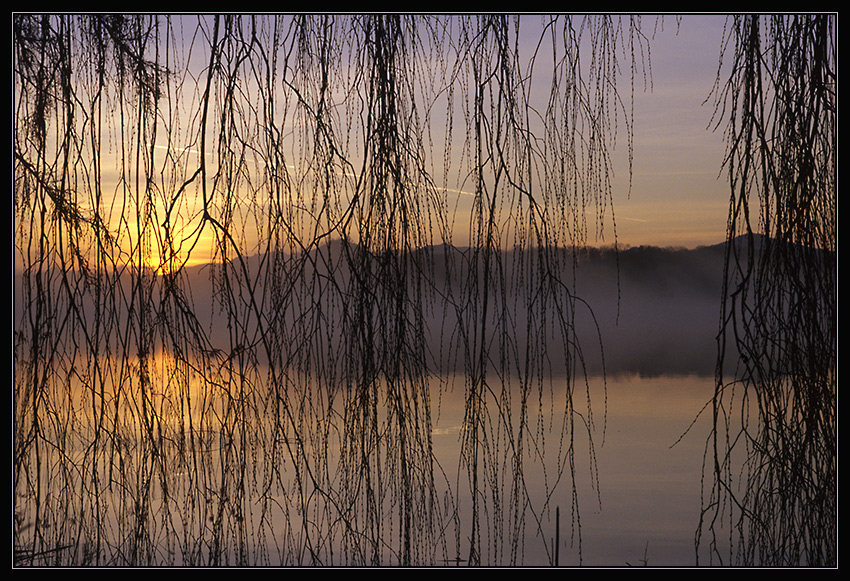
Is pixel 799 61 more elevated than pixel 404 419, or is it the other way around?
pixel 799 61

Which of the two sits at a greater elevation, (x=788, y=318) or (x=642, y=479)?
(x=788, y=318)

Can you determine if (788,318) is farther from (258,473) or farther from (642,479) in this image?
(642,479)

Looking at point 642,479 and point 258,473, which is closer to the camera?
point 258,473

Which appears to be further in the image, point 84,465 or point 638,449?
point 638,449

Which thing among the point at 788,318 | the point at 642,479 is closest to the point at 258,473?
Result: the point at 788,318

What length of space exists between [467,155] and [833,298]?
858 mm

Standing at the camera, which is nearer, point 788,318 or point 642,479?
point 788,318

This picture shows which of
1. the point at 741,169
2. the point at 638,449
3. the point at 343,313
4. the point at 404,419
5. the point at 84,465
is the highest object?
the point at 741,169

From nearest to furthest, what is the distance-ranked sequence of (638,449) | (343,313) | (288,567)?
(343,313) < (288,567) < (638,449)

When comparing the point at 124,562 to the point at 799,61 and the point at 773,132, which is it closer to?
the point at 773,132

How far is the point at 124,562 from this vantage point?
1739 mm

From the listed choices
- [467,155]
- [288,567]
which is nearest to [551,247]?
[467,155]

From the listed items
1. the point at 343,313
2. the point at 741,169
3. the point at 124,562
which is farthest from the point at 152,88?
the point at 741,169

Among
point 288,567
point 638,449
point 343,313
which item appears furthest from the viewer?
point 638,449
